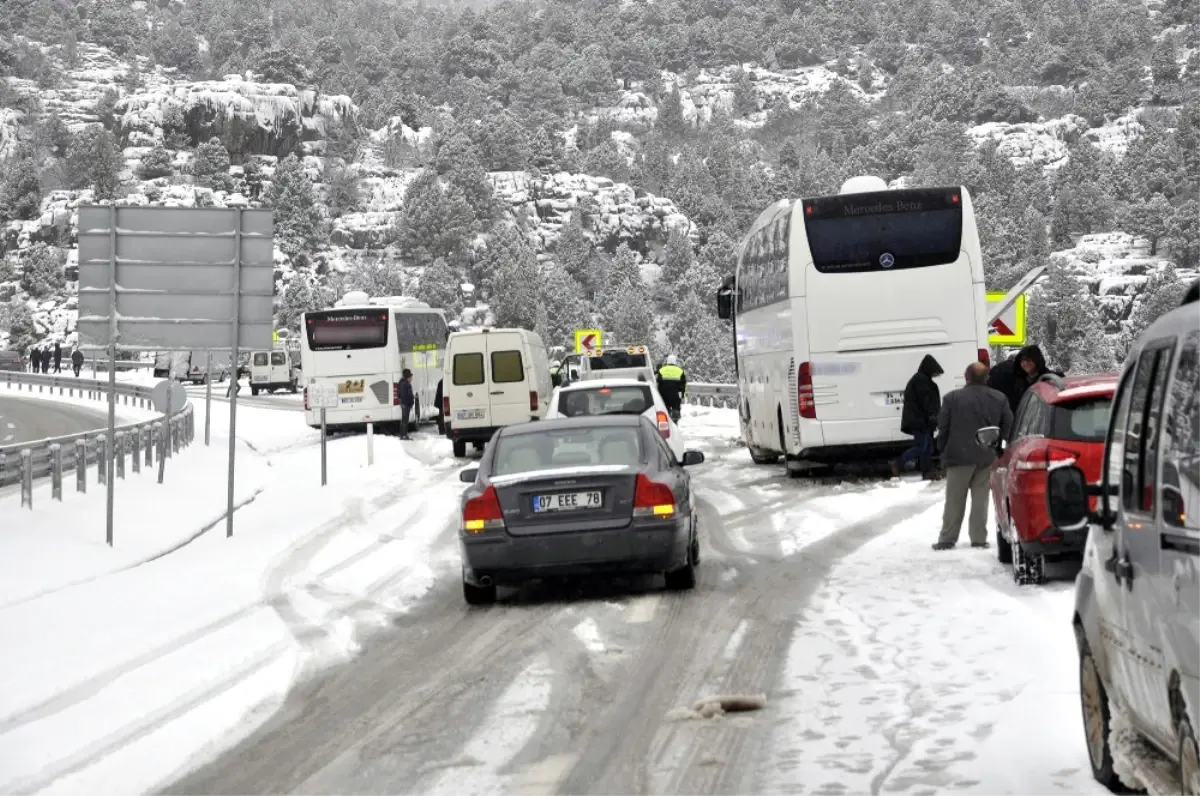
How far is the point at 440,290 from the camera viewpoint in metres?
194

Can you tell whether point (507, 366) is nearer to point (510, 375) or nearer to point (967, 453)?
point (510, 375)

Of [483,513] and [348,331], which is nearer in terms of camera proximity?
[483,513]

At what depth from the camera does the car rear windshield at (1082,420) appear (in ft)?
37.8

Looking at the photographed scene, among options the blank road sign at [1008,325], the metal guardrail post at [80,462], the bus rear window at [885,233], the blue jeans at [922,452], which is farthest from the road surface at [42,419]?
the blue jeans at [922,452]

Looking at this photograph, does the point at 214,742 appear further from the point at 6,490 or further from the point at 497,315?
the point at 497,315

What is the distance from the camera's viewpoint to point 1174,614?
4.64 meters

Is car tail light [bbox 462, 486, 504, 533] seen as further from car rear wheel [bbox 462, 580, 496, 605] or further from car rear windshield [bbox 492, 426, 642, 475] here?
car rear wheel [bbox 462, 580, 496, 605]

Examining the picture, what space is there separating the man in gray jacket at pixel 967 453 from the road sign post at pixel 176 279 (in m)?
7.37

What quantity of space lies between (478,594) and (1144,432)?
7886 mm

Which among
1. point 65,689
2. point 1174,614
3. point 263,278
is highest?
point 263,278

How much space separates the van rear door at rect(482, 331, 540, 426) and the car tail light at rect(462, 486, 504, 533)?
22.6 meters

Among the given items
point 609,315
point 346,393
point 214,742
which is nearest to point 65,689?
point 214,742

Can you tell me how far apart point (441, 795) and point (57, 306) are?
7823 inches

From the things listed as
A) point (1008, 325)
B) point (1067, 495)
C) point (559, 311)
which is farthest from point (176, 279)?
point (559, 311)
